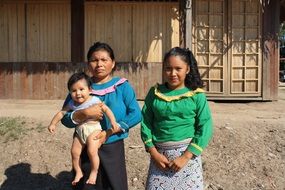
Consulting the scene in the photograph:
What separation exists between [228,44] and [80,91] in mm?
7418

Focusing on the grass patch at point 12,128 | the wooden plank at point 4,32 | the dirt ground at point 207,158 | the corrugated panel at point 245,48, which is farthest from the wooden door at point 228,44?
the grass patch at point 12,128

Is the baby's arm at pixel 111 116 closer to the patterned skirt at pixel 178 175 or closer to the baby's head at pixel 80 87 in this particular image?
the baby's head at pixel 80 87

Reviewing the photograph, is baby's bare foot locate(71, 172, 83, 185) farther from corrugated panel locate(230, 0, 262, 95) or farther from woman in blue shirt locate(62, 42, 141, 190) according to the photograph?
corrugated panel locate(230, 0, 262, 95)

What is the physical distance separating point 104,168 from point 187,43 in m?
6.14

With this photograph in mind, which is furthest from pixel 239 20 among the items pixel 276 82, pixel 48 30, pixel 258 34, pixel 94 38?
pixel 48 30

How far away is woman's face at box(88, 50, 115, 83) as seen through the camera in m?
3.84

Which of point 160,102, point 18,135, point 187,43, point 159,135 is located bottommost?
point 18,135

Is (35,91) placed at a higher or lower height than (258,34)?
lower

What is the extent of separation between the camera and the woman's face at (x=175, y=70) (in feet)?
11.9

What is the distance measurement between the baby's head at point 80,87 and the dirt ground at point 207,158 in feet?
7.75

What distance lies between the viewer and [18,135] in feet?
22.8

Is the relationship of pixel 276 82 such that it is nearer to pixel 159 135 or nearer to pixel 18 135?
pixel 18 135

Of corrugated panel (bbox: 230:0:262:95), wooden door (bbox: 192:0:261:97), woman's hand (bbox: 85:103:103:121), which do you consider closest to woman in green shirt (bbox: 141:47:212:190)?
woman's hand (bbox: 85:103:103:121)

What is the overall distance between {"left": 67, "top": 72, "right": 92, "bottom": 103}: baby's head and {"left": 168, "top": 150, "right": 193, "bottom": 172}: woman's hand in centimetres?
85
